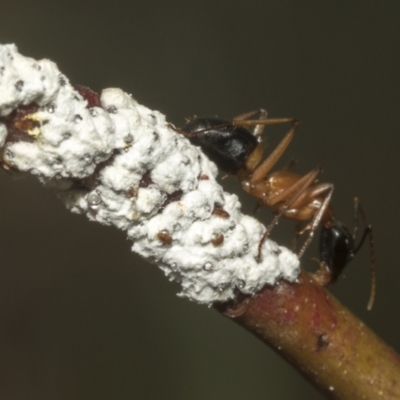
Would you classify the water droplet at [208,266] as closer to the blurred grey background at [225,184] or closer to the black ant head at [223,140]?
the black ant head at [223,140]

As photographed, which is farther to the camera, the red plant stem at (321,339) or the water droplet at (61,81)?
A: the red plant stem at (321,339)

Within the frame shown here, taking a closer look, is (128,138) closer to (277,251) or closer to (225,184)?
(277,251)

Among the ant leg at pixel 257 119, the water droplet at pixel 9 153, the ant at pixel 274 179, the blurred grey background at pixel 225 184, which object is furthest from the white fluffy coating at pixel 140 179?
the blurred grey background at pixel 225 184

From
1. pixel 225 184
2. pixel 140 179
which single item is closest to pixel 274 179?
pixel 140 179

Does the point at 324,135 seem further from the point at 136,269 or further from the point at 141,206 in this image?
the point at 141,206

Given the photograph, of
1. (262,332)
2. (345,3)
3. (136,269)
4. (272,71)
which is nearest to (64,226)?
(136,269)

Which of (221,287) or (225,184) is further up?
(221,287)
